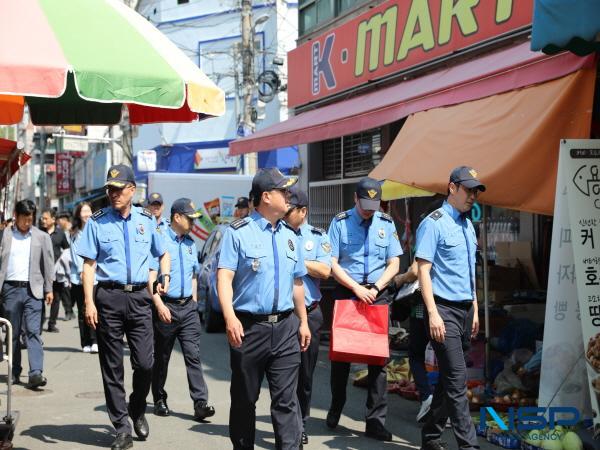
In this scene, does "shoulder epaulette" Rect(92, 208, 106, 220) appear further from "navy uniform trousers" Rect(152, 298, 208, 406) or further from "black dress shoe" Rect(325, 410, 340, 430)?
"black dress shoe" Rect(325, 410, 340, 430)

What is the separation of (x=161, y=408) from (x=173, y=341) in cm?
65

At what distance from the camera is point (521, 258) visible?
34.3 ft

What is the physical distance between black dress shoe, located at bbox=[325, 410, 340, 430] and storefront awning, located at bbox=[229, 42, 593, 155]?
3.52 metres

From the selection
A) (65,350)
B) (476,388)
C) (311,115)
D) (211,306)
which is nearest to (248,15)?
(311,115)

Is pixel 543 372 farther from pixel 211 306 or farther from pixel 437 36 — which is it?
pixel 211 306

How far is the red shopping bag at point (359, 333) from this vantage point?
6.91 metres

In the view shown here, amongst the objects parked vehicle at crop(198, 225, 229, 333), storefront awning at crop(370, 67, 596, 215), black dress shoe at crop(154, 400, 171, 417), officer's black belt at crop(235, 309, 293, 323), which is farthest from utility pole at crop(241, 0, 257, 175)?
officer's black belt at crop(235, 309, 293, 323)

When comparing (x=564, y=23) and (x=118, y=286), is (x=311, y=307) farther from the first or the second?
(x=564, y=23)

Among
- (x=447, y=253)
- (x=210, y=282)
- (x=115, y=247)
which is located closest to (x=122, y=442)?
(x=115, y=247)

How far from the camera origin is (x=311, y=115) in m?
14.1

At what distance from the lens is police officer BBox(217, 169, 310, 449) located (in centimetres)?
527

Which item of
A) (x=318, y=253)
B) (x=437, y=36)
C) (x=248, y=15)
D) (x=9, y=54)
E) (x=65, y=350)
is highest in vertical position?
(x=248, y=15)

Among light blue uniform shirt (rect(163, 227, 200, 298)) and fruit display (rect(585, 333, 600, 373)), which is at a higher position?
light blue uniform shirt (rect(163, 227, 200, 298))

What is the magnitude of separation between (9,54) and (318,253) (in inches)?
125
